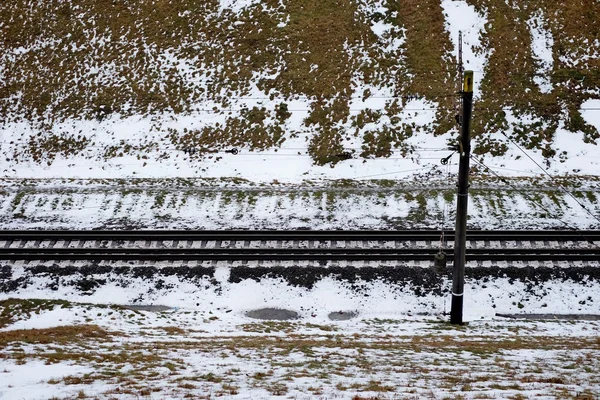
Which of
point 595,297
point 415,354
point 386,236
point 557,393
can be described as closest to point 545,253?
point 595,297

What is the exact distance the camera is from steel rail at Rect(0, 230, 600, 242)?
69.3ft

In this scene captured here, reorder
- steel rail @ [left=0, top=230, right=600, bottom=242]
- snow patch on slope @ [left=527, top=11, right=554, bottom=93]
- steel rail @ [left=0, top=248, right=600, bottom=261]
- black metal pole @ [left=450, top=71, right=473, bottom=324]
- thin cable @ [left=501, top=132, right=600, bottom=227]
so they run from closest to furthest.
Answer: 1. black metal pole @ [left=450, top=71, right=473, bottom=324]
2. steel rail @ [left=0, top=248, right=600, bottom=261]
3. steel rail @ [left=0, top=230, right=600, bottom=242]
4. thin cable @ [left=501, top=132, right=600, bottom=227]
5. snow patch on slope @ [left=527, top=11, right=554, bottom=93]

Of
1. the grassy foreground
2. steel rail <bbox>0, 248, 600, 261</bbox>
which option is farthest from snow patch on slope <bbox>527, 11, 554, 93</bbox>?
the grassy foreground

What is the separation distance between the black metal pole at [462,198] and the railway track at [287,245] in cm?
311

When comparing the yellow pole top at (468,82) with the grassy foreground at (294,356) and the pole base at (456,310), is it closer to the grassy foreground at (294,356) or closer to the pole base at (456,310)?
the pole base at (456,310)

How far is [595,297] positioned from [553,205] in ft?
17.4

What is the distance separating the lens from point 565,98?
27609 mm

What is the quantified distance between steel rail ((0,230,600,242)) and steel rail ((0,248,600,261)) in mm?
906

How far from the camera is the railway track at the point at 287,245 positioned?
66.6 feet

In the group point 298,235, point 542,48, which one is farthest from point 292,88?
point 542,48

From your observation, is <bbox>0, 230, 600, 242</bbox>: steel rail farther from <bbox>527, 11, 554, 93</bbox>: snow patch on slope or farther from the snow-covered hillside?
<bbox>527, 11, 554, 93</bbox>: snow patch on slope

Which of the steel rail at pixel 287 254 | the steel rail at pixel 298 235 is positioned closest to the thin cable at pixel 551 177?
the steel rail at pixel 298 235

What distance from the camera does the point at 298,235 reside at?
21656mm

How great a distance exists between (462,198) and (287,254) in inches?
268
